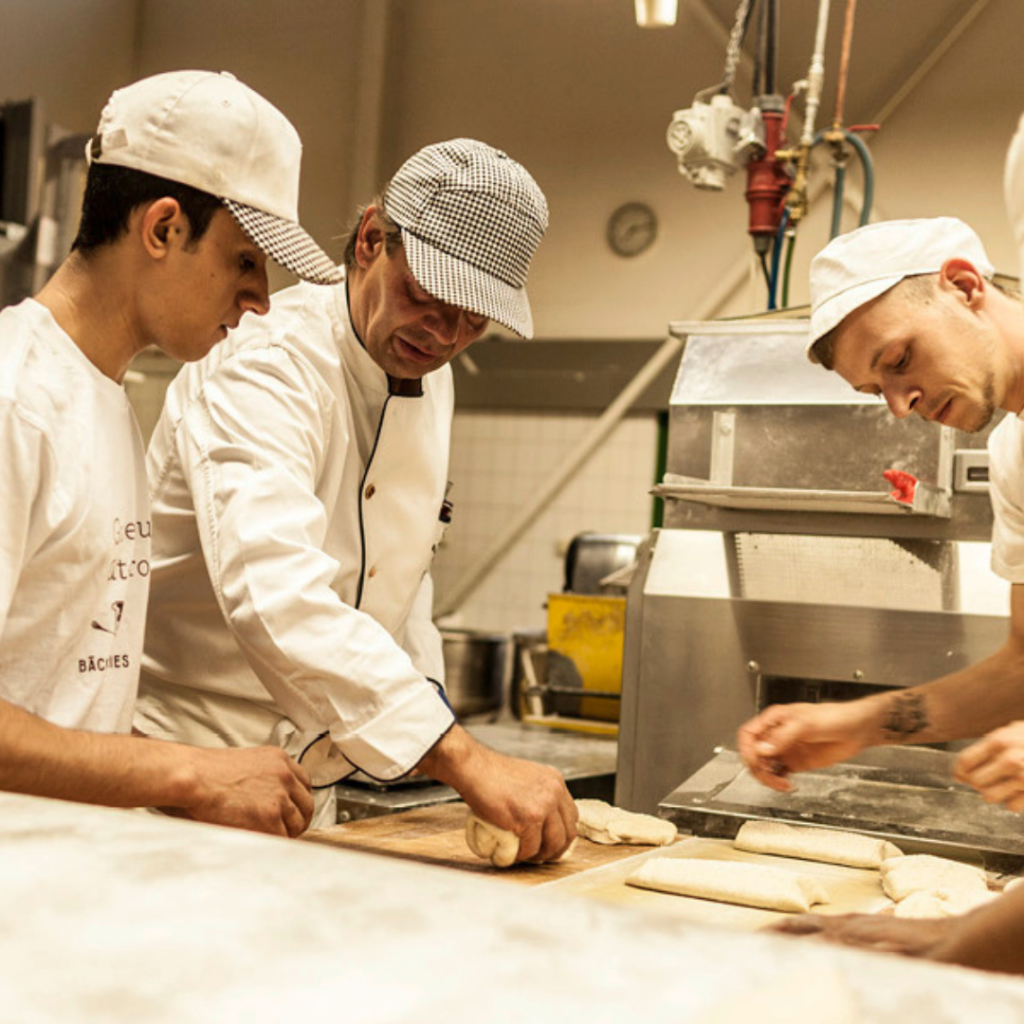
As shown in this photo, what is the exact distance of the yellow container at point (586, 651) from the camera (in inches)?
134

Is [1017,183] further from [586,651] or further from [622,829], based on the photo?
[586,651]

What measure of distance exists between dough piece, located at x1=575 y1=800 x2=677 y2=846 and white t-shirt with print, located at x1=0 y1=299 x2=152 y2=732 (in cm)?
74

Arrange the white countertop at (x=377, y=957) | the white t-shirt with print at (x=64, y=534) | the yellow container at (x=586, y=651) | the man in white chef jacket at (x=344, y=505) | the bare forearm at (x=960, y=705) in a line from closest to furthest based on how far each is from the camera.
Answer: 1. the white countertop at (x=377, y=957)
2. the white t-shirt with print at (x=64, y=534)
3. the man in white chef jacket at (x=344, y=505)
4. the bare forearm at (x=960, y=705)
5. the yellow container at (x=586, y=651)

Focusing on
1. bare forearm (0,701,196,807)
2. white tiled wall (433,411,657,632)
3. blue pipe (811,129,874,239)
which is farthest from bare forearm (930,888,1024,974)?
white tiled wall (433,411,657,632)

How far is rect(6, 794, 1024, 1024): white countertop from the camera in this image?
408 millimetres

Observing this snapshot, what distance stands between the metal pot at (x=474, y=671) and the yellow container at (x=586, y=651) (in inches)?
16.9

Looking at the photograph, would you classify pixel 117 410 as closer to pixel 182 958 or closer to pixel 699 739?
pixel 182 958

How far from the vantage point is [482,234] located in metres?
1.71

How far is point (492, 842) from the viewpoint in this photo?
159cm

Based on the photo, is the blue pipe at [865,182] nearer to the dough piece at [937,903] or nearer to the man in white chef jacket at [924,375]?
the man in white chef jacket at [924,375]

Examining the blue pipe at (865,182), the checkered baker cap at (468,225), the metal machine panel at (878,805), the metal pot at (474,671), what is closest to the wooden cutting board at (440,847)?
the metal machine panel at (878,805)

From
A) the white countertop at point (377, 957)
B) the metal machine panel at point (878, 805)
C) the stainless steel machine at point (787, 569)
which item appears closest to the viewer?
the white countertop at point (377, 957)

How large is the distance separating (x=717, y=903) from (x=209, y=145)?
113 cm

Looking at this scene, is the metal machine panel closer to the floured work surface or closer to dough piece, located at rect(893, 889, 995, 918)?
the floured work surface
